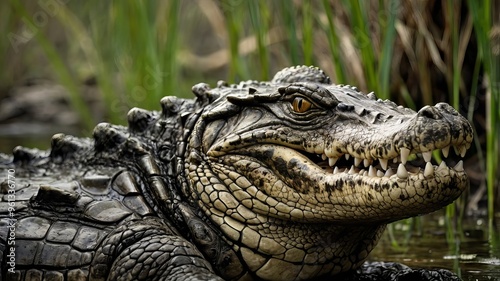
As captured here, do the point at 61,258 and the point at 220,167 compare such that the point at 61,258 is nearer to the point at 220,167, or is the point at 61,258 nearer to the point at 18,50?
the point at 220,167

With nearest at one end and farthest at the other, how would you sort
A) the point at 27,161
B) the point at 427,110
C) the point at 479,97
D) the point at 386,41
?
the point at 427,110
the point at 27,161
the point at 386,41
the point at 479,97

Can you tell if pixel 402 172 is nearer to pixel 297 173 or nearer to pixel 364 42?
pixel 297 173

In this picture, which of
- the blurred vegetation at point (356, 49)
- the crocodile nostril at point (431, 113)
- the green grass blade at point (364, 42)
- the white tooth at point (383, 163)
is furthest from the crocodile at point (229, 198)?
the blurred vegetation at point (356, 49)

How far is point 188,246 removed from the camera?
3998 millimetres

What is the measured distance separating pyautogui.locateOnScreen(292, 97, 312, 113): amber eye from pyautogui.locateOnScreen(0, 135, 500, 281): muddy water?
1212mm

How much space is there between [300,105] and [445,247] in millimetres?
1787

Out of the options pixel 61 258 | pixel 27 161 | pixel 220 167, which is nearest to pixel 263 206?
pixel 220 167

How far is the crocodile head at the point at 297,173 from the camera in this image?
12.3 ft

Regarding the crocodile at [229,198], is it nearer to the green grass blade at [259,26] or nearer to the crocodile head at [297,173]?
the crocodile head at [297,173]

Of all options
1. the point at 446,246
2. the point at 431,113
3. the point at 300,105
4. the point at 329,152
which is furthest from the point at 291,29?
the point at 431,113

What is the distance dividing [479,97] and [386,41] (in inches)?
73.6

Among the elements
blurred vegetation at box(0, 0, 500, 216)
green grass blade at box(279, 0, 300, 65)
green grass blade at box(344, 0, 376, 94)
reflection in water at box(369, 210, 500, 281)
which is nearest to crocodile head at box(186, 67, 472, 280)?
reflection in water at box(369, 210, 500, 281)

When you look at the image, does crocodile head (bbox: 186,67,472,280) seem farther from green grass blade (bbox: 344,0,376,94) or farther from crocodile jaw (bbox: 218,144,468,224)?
green grass blade (bbox: 344,0,376,94)

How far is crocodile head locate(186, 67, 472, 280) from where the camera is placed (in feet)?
12.3
